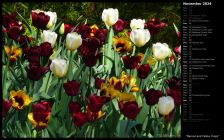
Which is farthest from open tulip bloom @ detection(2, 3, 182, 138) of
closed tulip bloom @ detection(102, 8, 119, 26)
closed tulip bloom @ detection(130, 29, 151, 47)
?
closed tulip bloom @ detection(102, 8, 119, 26)

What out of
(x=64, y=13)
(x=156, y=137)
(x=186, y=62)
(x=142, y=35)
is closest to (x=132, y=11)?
(x=64, y=13)

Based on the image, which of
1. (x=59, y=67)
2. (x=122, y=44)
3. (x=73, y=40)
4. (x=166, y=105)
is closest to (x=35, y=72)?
(x=59, y=67)

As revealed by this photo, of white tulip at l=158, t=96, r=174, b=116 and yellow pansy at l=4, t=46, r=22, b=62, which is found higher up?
yellow pansy at l=4, t=46, r=22, b=62

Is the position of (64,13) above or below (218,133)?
above

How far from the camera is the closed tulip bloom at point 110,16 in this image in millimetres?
3309

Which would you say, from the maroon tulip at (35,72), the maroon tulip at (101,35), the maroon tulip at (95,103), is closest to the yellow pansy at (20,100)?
the maroon tulip at (35,72)

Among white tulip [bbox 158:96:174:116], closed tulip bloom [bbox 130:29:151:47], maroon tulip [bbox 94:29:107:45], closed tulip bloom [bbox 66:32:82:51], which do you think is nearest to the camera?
white tulip [bbox 158:96:174:116]

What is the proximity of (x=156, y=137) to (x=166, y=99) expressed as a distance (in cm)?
21

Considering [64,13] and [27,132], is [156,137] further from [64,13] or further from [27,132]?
[64,13]

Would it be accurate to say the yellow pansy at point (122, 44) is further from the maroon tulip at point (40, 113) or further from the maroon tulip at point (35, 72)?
the maroon tulip at point (40, 113)

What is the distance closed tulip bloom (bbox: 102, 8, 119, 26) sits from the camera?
10.9 ft

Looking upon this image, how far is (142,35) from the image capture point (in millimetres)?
3037

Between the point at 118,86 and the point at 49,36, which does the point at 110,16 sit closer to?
the point at 49,36

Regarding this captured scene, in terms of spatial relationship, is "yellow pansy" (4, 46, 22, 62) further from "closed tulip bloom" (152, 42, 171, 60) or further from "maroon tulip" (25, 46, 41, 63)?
"closed tulip bloom" (152, 42, 171, 60)
